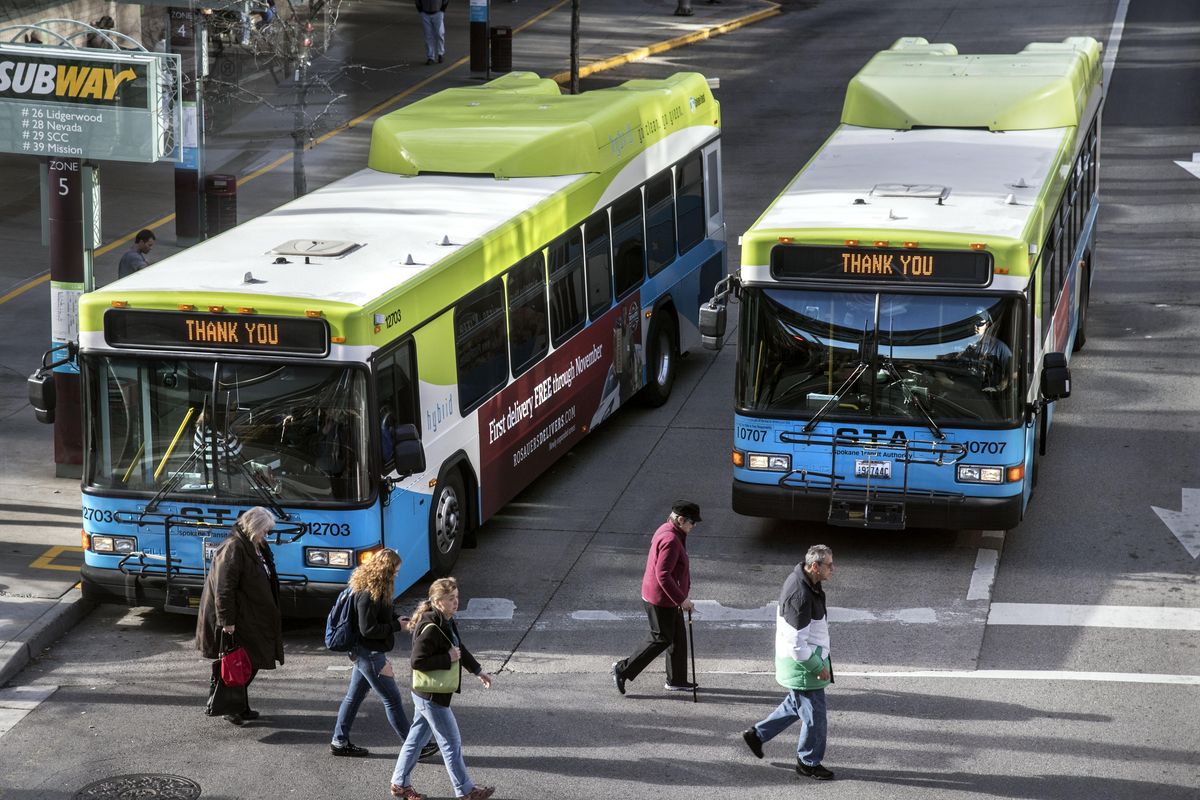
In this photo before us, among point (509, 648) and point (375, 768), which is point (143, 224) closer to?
point (509, 648)

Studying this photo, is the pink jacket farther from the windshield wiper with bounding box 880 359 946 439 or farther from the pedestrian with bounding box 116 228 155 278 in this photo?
the pedestrian with bounding box 116 228 155 278

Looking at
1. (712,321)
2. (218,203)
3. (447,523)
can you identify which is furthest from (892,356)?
(218,203)

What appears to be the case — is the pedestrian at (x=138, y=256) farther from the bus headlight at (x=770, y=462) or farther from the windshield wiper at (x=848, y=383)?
the windshield wiper at (x=848, y=383)

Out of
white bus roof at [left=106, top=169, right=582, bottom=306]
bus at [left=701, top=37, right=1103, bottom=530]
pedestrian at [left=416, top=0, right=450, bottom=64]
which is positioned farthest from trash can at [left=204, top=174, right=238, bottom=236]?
pedestrian at [left=416, top=0, right=450, bottom=64]

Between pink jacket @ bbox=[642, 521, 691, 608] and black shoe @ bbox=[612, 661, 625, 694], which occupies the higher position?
pink jacket @ bbox=[642, 521, 691, 608]

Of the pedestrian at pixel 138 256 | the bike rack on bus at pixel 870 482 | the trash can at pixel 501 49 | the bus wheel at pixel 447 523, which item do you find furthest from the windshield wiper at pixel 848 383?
the trash can at pixel 501 49

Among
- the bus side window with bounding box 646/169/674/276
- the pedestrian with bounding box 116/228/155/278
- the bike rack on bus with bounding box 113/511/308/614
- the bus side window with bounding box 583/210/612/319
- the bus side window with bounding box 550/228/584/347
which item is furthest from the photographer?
the bus side window with bounding box 646/169/674/276

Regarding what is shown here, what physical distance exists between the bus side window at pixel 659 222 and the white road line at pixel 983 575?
18.3 feet

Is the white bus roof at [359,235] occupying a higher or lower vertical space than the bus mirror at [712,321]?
higher

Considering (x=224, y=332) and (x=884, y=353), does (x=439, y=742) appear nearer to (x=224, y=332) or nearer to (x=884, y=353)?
(x=224, y=332)

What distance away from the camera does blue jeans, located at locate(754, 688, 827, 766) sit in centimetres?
1077

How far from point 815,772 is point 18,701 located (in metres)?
5.37

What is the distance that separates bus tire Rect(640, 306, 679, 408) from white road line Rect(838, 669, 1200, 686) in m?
6.95

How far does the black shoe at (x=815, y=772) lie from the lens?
35.8 ft
